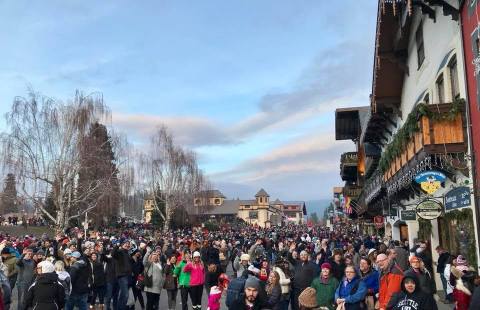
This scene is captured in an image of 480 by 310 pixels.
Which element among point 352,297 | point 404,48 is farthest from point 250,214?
point 352,297

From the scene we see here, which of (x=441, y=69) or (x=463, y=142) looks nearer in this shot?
(x=463, y=142)

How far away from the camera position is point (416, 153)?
39.4 ft

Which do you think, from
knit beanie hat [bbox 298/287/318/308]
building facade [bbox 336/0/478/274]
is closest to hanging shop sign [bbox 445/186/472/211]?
building facade [bbox 336/0/478/274]

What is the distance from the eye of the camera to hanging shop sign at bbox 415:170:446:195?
454 inches

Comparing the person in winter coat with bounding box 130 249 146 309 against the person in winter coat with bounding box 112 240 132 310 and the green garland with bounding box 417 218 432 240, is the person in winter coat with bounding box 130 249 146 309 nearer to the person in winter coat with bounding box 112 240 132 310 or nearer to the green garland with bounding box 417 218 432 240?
the person in winter coat with bounding box 112 240 132 310

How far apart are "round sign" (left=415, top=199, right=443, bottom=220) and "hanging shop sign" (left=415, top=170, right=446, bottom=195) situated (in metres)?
0.96

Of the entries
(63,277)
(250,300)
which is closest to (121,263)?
(63,277)

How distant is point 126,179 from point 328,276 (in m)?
29.8

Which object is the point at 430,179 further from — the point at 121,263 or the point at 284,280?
the point at 121,263

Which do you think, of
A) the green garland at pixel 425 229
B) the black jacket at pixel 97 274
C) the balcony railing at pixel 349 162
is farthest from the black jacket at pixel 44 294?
the balcony railing at pixel 349 162

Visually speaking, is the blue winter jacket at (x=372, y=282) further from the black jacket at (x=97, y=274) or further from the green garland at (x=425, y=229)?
the green garland at (x=425, y=229)

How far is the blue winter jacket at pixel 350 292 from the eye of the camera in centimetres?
766

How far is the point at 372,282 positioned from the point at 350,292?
2.21 feet

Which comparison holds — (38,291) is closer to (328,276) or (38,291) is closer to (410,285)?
(328,276)
